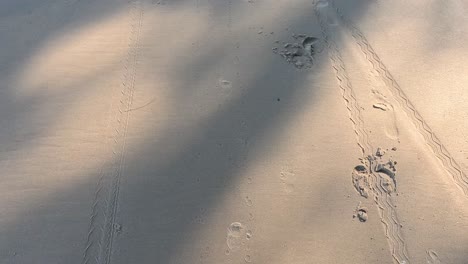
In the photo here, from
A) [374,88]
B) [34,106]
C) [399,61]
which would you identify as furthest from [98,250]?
[399,61]

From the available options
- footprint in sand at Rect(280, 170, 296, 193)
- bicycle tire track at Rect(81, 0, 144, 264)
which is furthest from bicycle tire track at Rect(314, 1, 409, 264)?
bicycle tire track at Rect(81, 0, 144, 264)

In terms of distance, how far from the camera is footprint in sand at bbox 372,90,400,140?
414 centimetres

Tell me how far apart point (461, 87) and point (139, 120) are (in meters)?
3.44

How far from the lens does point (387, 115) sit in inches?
168

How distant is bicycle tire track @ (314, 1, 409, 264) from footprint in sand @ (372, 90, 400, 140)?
0.71 feet

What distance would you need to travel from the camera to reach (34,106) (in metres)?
4.47

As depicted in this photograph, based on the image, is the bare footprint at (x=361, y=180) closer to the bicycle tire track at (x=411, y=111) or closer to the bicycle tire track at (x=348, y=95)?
the bicycle tire track at (x=348, y=95)

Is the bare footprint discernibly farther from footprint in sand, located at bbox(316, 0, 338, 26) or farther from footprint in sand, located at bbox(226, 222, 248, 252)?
footprint in sand, located at bbox(316, 0, 338, 26)

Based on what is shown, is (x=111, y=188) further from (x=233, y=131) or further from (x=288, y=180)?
(x=288, y=180)

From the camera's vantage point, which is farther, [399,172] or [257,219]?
[399,172]

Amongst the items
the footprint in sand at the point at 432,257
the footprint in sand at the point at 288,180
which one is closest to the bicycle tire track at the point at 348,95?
the footprint in sand at the point at 288,180

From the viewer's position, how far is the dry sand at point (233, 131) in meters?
3.51

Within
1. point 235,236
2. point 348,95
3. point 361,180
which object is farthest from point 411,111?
point 235,236

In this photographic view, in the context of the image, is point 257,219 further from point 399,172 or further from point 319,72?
point 319,72
